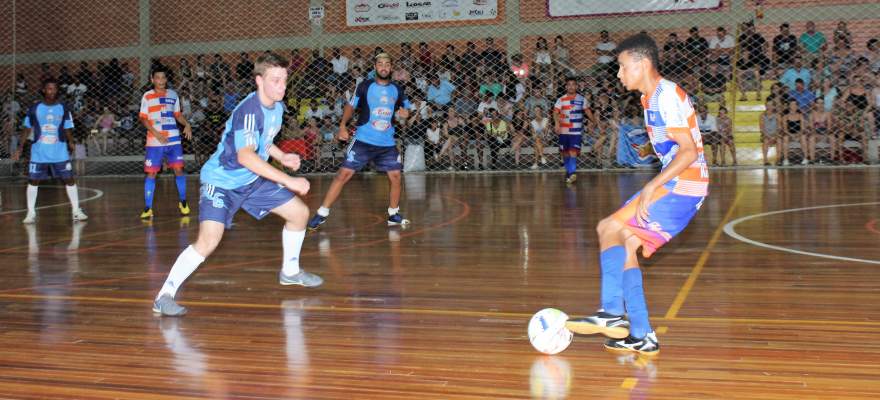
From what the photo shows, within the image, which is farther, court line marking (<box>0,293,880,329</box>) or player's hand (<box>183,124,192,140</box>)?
player's hand (<box>183,124,192,140</box>)

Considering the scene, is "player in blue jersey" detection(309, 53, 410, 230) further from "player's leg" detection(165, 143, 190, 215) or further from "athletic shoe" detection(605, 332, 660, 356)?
"athletic shoe" detection(605, 332, 660, 356)

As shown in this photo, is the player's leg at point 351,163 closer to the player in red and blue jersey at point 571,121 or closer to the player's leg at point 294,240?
the player's leg at point 294,240

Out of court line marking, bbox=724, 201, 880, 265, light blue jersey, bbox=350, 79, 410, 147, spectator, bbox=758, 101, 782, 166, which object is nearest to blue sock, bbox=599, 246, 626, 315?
court line marking, bbox=724, 201, 880, 265

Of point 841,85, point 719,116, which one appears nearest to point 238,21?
point 719,116

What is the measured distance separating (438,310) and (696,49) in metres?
13.3

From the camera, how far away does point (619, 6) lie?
1903cm

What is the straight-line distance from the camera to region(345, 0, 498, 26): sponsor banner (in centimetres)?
2008

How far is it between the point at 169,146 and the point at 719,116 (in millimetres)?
9830

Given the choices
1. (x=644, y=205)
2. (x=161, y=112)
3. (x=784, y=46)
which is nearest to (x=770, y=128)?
(x=784, y=46)

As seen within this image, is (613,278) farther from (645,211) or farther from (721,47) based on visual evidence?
(721,47)

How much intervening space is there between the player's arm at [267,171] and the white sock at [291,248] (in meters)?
0.95

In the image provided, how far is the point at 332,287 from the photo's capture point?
6.05 m

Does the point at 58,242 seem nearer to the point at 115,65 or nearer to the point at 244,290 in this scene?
the point at 244,290

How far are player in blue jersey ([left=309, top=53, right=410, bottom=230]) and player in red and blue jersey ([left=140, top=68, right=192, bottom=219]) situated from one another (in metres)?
2.16
